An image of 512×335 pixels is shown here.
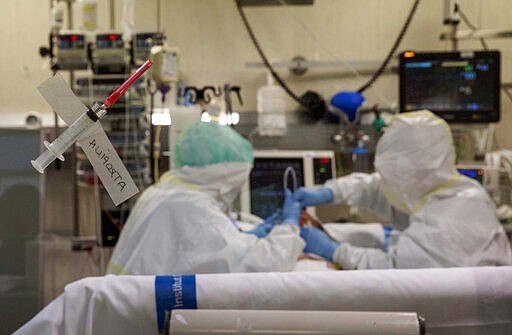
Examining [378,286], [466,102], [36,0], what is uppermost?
[36,0]

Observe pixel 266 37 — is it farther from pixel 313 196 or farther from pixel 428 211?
pixel 428 211

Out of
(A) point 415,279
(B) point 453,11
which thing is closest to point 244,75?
(B) point 453,11

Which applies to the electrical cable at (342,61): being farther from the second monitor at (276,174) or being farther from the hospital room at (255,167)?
the second monitor at (276,174)

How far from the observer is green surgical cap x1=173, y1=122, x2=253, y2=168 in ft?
5.45

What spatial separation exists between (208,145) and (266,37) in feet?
2.85

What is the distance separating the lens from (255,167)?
87.2 inches

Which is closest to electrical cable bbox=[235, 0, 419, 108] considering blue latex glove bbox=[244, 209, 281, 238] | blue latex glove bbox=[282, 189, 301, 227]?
blue latex glove bbox=[282, 189, 301, 227]

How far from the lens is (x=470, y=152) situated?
2.37 m

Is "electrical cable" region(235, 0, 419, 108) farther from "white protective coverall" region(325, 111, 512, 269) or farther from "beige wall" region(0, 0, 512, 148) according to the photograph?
"white protective coverall" region(325, 111, 512, 269)

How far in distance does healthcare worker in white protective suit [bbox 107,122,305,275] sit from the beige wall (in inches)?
14.9

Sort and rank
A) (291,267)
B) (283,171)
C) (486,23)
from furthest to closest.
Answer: (283,171) < (486,23) < (291,267)

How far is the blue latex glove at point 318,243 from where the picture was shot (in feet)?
5.73

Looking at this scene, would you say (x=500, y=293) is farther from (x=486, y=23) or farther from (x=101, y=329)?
(x=486, y=23)

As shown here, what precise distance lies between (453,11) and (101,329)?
189 cm
